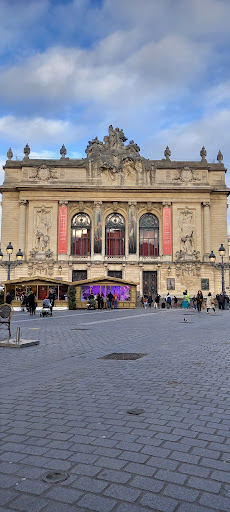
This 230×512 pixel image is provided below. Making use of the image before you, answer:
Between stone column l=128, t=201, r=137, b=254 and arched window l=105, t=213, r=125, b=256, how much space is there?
3.95 feet

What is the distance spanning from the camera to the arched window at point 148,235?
44.6 m

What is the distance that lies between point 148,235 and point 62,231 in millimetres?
9780

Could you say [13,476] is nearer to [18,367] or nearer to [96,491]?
[96,491]

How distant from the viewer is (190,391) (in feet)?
17.1

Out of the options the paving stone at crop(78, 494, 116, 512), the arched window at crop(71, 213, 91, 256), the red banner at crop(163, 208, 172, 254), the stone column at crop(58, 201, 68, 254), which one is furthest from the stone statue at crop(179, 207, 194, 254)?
the paving stone at crop(78, 494, 116, 512)

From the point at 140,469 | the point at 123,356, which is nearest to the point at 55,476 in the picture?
the point at 140,469

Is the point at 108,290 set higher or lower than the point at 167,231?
lower

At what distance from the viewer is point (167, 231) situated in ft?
144

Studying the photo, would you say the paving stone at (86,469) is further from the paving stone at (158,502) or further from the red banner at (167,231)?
the red banner at (167,231)

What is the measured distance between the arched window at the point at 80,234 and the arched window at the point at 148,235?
605 cm

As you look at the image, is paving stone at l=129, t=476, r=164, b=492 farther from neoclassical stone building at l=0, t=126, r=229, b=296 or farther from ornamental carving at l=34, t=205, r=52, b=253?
ornamental carving at l=34, t=205, r=52, b=253

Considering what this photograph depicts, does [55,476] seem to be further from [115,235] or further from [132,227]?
[115,235]

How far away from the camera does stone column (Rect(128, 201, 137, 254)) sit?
43556 millimetres

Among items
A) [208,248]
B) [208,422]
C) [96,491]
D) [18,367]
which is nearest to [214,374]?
[208,422]
